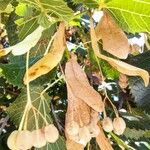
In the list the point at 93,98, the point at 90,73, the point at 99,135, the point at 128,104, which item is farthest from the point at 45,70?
the point at 128,104

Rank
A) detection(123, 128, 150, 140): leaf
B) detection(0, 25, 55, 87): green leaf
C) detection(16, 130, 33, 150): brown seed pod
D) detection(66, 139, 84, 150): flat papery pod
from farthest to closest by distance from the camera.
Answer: detection(123, 128, 150, 140): leaf → detection(0, 25, 55, 87): green leaf → detection(66, 139, 84, 150): flat papery pod → detection(16, 130, 33, 150): brown seed pod

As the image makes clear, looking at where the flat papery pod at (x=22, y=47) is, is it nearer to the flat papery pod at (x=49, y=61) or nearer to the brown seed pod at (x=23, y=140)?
the flat papery pod at (x=49, y=61)

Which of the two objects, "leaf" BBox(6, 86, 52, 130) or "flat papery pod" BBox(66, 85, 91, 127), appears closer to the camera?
"flat papery pod" BBox(66, 85, 91, 127)

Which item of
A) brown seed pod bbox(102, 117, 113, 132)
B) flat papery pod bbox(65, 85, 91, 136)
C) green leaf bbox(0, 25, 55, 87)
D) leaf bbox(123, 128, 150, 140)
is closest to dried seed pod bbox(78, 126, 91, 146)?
flat papery pod bbox(65, 85, 91, 136)

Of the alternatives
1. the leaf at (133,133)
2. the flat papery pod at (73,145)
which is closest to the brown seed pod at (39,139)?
the flat papery pod at (73,145)

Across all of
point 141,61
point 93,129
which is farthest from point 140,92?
point 93,129

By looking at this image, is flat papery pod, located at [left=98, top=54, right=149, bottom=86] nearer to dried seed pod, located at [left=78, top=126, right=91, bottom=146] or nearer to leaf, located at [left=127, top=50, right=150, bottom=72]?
dried seed pod, located at [left=78, top=126, right=91, bottom=146]

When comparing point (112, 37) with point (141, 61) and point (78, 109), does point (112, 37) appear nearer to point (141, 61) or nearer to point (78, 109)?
point (78, 109)
